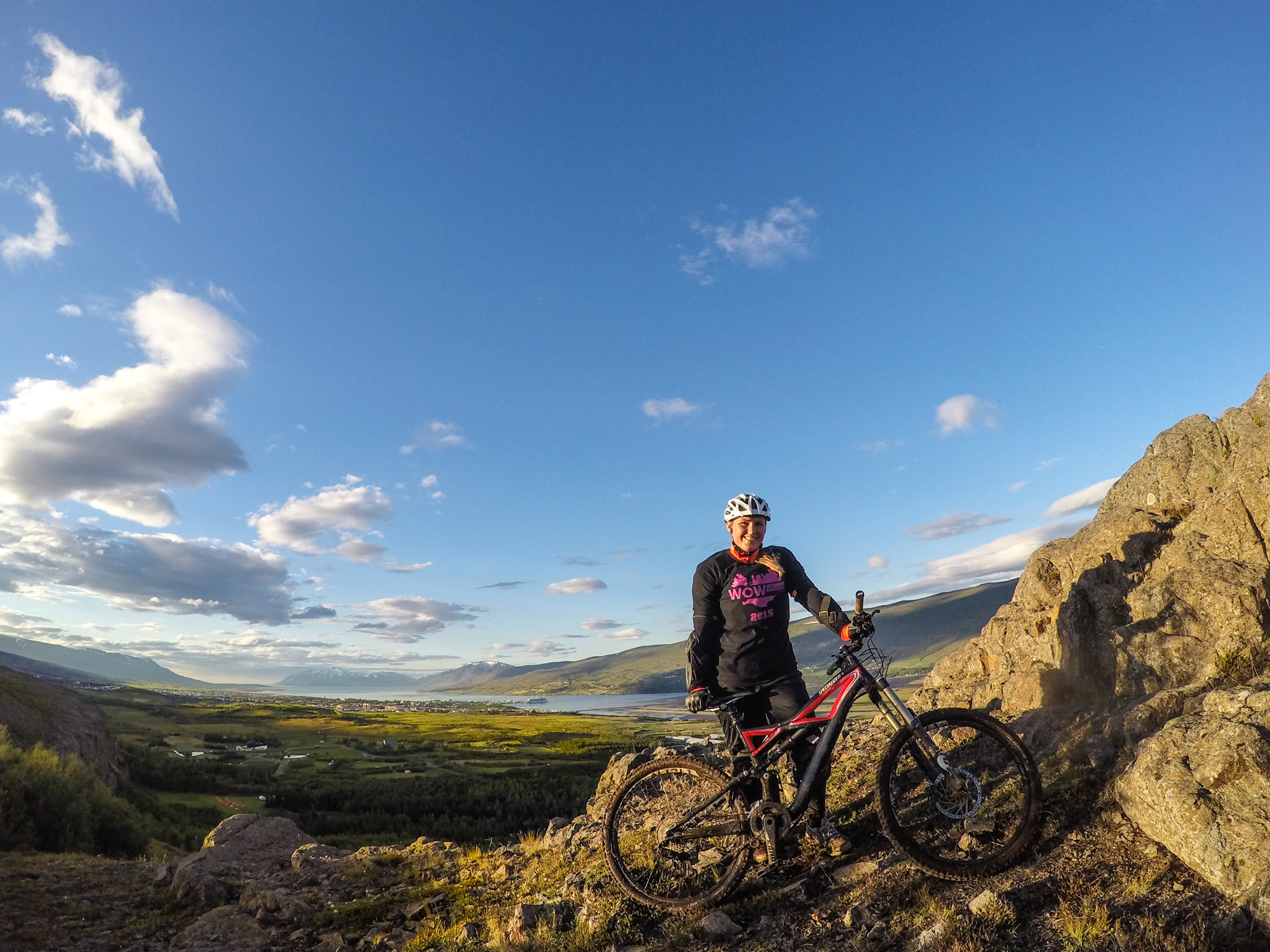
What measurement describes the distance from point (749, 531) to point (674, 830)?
3.13 meters

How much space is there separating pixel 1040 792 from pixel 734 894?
113 inches

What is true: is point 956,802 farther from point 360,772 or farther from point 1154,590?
point 360,772

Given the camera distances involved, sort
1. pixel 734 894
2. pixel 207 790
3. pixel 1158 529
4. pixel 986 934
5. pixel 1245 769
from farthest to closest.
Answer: pixel 207 790 → pixel 1158 529 → pixel 734 894 → pixel 1245 769 → pixel 986 934

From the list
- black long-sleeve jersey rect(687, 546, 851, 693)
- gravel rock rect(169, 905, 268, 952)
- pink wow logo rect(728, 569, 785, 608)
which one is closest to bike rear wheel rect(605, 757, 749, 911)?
black long-sleeve jersey rect(687, 546, 851, 693)

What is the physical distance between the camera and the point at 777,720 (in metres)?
6.25

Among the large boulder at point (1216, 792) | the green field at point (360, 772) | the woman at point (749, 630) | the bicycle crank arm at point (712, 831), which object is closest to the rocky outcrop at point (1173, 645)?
the large boulder at point (1216, 792)

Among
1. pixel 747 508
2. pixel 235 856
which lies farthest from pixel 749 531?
pixel 235 856

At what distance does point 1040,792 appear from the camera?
5180 millimetres

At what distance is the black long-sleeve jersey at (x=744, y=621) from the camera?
6.34 meters

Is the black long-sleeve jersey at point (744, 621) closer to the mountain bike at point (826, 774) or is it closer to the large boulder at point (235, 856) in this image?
the mountain bike at point (826, 774)

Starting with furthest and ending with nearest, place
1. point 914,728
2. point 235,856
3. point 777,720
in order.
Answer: point 235,856
point 777,720
point 914,728

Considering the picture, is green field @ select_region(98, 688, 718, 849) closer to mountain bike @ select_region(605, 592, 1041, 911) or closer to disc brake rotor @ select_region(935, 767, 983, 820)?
mountain bike @ select_region(605, 592, 1041, 911)

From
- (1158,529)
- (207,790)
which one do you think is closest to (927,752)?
(1158,529)

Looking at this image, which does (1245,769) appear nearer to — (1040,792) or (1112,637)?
(1040,792)
